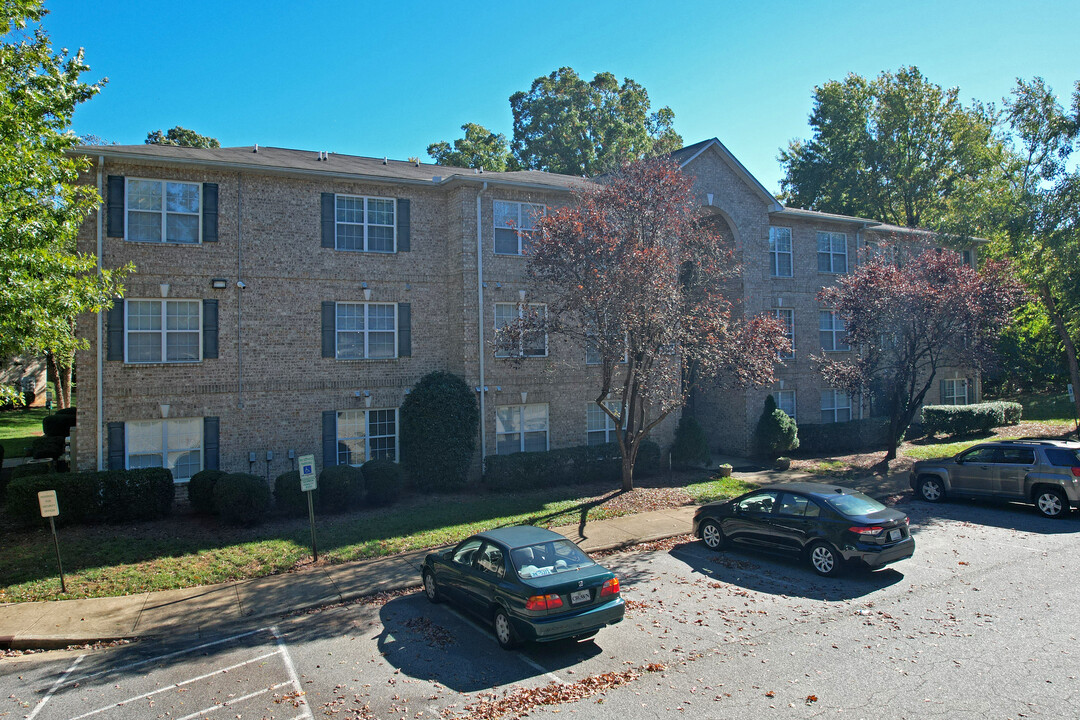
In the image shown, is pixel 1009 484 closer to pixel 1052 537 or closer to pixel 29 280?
pixel 1052 537

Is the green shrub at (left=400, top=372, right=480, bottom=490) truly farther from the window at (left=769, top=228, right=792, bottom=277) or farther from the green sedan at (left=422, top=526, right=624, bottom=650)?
the window at (left=769, top=228, right=792, bottom=277)

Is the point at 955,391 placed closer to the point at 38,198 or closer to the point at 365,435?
the point at 365,435

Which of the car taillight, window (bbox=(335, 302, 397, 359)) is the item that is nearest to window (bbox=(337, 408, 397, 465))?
window (bbox=(335, 302, 397, 359))

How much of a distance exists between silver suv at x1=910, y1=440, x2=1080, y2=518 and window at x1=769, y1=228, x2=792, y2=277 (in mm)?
10281

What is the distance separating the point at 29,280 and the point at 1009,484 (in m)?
20.5

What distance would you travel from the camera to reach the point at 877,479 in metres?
20.0

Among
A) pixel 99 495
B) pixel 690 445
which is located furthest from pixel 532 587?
pixel 690 445

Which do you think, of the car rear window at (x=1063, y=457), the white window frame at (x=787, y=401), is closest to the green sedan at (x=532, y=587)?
the car rear window at (x=1063, y=457)

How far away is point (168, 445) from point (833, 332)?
23796 millimetres

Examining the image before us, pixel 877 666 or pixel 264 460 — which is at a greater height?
pixel 264 460

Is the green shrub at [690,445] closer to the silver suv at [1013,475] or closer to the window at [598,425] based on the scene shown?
the window at [598,425]

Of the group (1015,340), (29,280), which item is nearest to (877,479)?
(29,280)

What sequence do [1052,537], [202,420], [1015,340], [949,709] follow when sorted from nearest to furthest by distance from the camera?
[949,709] → [1052,537] → [202,420] → [1015,340]

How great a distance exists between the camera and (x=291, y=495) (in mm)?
15367
